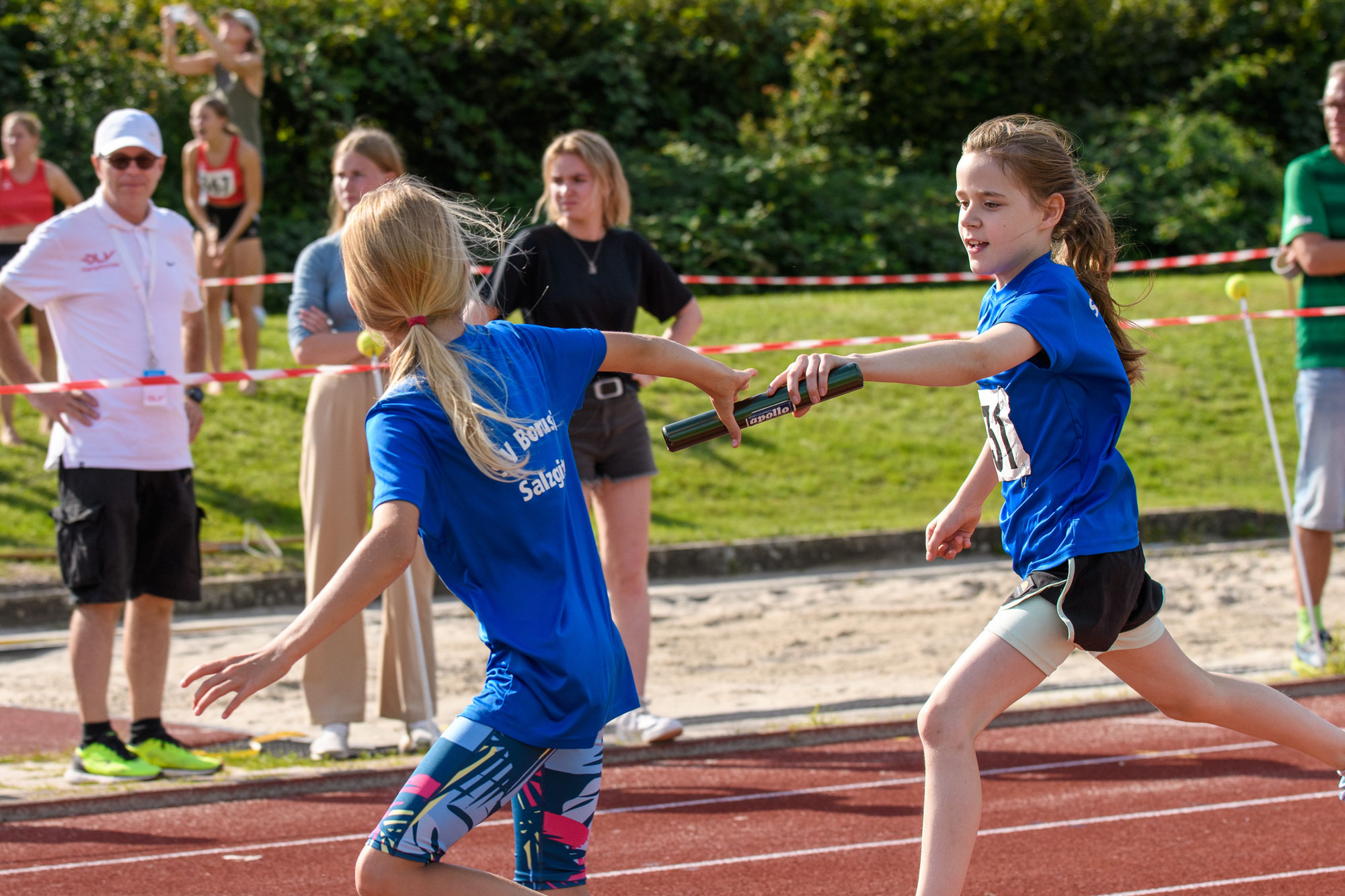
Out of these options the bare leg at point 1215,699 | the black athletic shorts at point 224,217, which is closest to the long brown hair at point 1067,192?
the bare leg at point 1215,699

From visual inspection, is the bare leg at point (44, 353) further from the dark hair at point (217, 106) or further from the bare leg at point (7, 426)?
the dark hair at point (217, 106)

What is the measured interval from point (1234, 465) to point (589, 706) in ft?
32.9

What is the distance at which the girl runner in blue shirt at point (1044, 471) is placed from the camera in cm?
315

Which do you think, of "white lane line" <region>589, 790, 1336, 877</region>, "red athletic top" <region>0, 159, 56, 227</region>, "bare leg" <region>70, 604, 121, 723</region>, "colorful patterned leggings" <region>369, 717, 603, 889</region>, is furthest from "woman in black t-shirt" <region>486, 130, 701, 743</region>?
"red athletic top" <region>0, 159, 56, 227</region>

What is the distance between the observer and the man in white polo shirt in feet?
17.8

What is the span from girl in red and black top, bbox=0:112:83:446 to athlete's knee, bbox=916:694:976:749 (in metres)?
8.42

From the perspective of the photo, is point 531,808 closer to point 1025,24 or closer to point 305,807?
point 305,807

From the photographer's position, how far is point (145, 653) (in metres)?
5.69

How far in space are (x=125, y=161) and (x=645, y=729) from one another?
3.11 meters

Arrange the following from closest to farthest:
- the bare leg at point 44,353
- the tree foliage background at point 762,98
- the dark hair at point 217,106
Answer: the bare leg at point 44,353, the dark hair at point 217,106, the tree foliage background at point 762,98

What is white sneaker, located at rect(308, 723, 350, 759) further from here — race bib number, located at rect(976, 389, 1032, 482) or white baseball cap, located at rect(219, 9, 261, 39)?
white baseball cap, located at rect(219, 9, 261, 39)

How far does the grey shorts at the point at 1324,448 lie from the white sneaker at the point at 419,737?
4.07 m

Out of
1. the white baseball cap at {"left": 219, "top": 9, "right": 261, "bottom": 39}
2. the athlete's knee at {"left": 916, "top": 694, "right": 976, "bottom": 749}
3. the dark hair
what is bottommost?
the athlete's knee at {"left": 916, "top": 694, "right": 976, "bottom": 749}

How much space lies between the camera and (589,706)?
9.32ft
